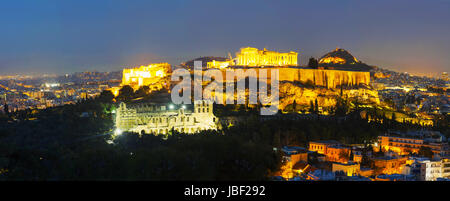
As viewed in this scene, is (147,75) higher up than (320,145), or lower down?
higher up

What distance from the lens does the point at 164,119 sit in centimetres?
1959

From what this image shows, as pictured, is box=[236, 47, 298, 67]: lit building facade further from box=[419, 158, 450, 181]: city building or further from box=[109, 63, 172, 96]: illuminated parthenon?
box=[419, 158, 450, 181]: city building

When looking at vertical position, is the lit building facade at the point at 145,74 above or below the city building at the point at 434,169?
above

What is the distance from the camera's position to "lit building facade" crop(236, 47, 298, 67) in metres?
34.3

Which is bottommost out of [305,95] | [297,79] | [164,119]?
[164,119]

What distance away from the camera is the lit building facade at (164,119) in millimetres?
18828

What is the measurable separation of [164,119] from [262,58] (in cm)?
1650

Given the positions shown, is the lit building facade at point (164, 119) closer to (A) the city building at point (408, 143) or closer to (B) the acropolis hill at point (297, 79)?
(B) the acropolis hill at point (297, 79)

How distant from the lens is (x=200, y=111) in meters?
20.6

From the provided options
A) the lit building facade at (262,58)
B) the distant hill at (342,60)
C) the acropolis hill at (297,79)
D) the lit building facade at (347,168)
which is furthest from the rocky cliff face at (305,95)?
the distant hill at (342,60)

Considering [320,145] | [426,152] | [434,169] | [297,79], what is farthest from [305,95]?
[434,169]

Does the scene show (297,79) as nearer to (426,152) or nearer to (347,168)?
(426,152)

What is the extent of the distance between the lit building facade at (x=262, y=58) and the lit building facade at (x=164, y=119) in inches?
547
